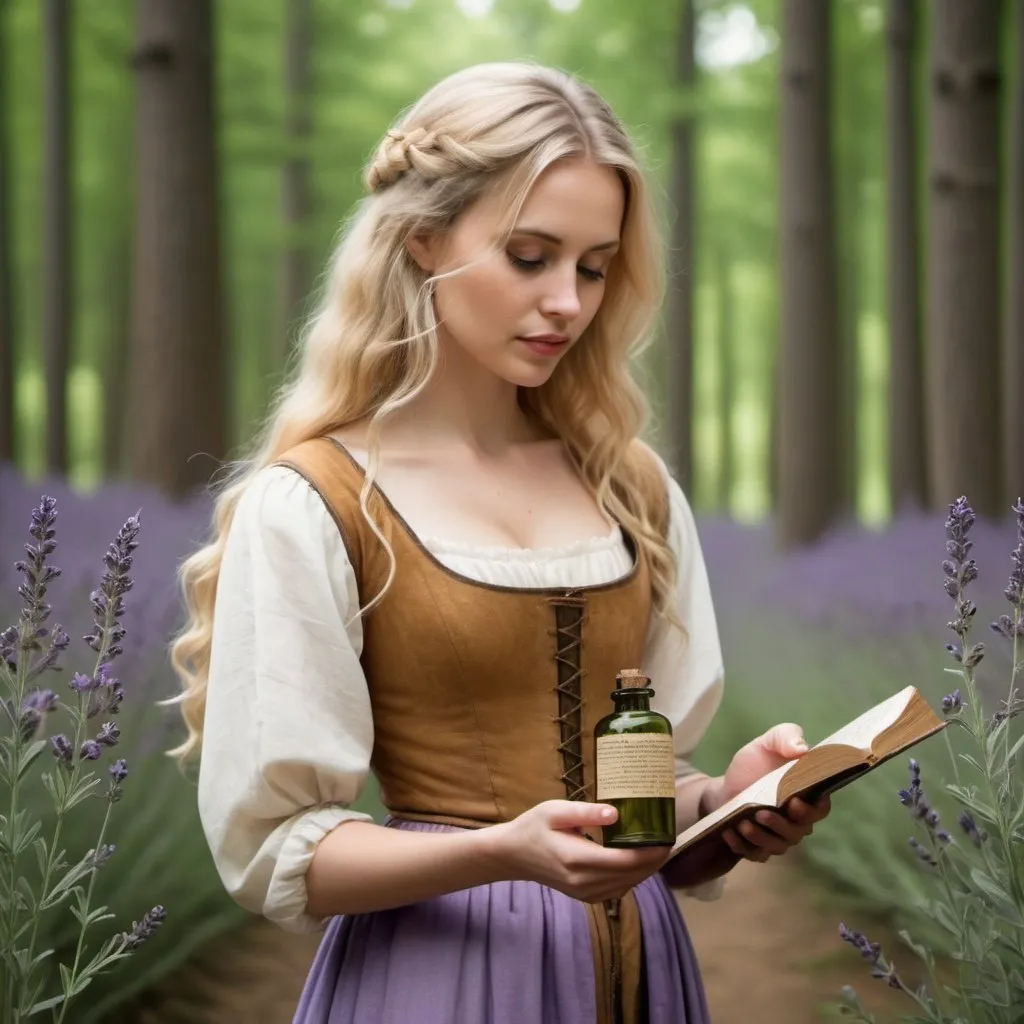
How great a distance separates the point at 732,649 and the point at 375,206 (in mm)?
2632

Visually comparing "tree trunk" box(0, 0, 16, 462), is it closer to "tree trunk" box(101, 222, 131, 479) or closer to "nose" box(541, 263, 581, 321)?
"tree trunk" box(101, 222, 131, 479)

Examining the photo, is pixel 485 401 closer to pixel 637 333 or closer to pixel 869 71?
pixel 637 333

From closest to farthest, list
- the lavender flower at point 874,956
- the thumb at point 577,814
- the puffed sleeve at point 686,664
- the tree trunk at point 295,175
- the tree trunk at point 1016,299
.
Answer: the thumb at point 577,814 < the lavender flower at point 874,956 < the puffed sleeve at point 686,664 < the tree trunk at point 1016,299 < the tree trunk at point 295,175

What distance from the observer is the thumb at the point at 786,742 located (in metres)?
1.40

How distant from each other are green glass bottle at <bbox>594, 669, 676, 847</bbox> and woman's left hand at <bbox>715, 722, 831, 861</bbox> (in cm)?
16

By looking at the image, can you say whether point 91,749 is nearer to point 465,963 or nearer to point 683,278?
point 465,963

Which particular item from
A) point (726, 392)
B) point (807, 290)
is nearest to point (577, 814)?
point (807, 290)

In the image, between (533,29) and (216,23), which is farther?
(533,29)

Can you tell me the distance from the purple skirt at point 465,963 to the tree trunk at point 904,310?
3929 mm

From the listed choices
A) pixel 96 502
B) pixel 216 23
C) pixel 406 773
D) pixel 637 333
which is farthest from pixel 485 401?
pixel 216 23

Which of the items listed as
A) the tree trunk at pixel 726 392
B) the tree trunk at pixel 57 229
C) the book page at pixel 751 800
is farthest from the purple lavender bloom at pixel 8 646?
the tree trunk at pixel 726 392

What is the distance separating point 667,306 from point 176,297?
8.50 feet

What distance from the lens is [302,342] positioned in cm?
171

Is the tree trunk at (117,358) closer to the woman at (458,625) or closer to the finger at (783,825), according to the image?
the woman at (458,625)
